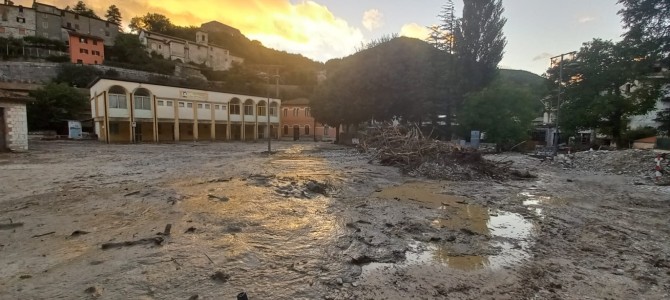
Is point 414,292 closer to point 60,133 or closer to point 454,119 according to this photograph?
point 454,119

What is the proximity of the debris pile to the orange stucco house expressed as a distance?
76280 millimetres

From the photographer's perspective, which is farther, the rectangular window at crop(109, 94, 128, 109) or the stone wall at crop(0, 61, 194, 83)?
the stone wall at crop(0, 61, 194, 83)

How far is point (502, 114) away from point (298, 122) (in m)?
35.8

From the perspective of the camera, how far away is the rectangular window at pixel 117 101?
117ft

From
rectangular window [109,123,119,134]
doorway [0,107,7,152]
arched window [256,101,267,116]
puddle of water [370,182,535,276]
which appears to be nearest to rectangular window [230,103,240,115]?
arched window [256,101,267,116]

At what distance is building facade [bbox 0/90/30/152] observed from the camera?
20.8 meters

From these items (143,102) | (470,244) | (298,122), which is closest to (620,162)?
(470,244)

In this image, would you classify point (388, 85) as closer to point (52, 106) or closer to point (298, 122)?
point (298, 122)

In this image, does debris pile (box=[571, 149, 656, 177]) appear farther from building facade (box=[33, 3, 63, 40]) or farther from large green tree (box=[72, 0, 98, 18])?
large green tree (box=[72, 0, 98, 18])

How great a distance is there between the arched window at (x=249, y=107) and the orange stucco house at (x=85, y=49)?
116 feet

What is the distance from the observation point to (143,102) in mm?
37875

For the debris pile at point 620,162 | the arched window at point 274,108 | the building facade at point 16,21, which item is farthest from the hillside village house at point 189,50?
the debris pile at point 620,162

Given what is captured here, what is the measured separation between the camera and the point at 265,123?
171 ft

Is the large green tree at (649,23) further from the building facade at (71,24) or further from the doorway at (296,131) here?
the building facade at (71,24)
